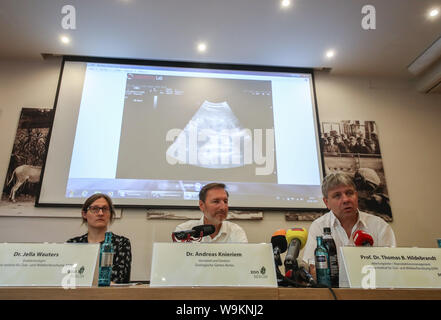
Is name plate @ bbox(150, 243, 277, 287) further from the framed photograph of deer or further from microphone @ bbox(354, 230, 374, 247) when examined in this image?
the framed photograph of deer

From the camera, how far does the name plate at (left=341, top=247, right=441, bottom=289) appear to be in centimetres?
75

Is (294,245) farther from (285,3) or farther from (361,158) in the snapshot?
(361,158)

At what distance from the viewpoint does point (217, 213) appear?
1.86 m

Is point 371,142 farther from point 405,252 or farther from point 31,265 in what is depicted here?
point 31,265

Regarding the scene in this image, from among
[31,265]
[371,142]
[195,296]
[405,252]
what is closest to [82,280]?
[31,265]

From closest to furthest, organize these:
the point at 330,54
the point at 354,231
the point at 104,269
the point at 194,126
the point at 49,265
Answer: the point at 49,265 → the point at 104,269 → the point at 354,231 → the point at 194,126 → the point at 330,54

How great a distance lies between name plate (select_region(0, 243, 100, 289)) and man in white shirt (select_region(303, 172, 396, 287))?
1.18 m

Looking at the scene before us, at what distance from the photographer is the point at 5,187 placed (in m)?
2.57

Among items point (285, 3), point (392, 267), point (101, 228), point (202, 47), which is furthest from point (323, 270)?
point (202, 47)

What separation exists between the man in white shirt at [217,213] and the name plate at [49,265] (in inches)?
43.4

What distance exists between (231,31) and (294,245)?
2.26 m

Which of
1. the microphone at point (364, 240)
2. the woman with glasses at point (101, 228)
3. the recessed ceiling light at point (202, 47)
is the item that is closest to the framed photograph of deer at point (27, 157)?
the woman with glasses at point (101, 228)

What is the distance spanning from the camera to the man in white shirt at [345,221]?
5.38 ft

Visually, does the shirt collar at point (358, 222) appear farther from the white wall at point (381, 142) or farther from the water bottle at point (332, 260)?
the white wall at point (381, 142)
